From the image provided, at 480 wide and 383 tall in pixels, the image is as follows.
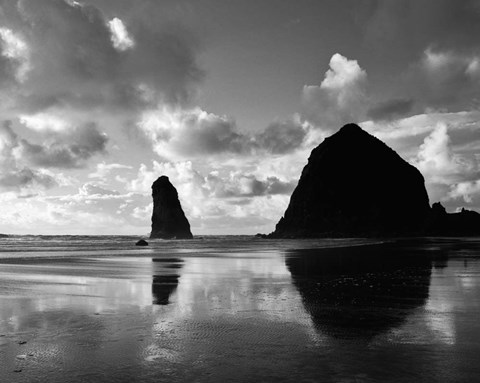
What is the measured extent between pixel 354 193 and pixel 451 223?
3349cm

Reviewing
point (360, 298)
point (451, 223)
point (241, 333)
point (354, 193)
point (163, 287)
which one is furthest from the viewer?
point (354, 193)

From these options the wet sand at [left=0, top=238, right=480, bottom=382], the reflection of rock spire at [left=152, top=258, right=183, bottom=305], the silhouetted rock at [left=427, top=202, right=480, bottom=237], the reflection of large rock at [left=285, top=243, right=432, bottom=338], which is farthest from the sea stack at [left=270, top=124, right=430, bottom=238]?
the wet sand at [left=0, top=238, right=480, bottom=382]

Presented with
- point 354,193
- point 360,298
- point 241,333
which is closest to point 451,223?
point 354,193

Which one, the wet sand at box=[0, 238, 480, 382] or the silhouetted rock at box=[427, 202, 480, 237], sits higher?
the silhouetted rock at box=[427, 202, 480, 237]

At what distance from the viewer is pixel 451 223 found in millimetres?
130125

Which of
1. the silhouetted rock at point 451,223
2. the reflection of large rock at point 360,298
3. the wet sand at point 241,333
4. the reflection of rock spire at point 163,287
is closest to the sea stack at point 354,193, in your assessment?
the silhouetted rock at point 451,223

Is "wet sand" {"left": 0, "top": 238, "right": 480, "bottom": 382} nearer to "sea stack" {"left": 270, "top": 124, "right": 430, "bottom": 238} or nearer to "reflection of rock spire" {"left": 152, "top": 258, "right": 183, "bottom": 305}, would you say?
"reflection of rock spire" {"left": 152, "top": 258, "right": 183, "bottom": 305}

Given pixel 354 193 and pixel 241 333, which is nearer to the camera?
pixel 241 333

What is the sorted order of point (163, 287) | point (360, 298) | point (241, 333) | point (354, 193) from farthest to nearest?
point (354, 193) < point (163, 287) < point (360, 298) < point (241, 333)

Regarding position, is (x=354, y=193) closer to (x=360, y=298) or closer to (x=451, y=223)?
(x=451, y=223)

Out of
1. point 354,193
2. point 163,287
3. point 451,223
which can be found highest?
point 354,193

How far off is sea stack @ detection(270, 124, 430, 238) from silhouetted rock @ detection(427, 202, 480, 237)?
6.96m

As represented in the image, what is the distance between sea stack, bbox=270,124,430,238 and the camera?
142 metres

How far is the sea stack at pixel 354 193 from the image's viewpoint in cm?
14225
